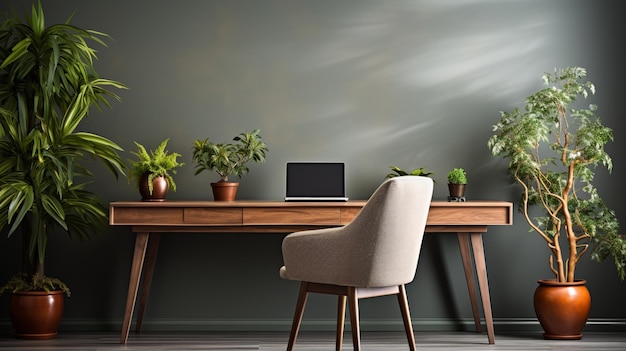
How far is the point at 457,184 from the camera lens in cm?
429

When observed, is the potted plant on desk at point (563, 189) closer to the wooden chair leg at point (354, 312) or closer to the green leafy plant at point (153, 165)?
the wooden chair leg at point (354, 312)

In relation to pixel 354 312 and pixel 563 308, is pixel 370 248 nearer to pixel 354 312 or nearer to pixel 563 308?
pixel 354 312

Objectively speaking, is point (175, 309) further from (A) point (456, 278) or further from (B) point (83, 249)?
(A) point (456, 278)

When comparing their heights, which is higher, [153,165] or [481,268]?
[153,165]

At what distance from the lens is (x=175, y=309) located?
15.0 feet

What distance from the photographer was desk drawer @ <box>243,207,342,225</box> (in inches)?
160

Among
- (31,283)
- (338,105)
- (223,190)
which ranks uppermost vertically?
(338,105)

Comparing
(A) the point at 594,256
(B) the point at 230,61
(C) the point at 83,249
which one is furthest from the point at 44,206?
(A) the point at 594,256

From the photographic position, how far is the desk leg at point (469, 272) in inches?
172

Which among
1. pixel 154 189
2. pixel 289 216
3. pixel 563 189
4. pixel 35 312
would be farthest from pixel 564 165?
pixel 35 312

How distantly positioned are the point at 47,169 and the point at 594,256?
3039mm

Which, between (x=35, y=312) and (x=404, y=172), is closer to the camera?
(x=35, y=312)

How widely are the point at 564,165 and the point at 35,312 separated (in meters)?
3.10

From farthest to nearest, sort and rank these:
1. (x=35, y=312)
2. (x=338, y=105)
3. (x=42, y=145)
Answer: (x=338, y=105) < (x=35, y=312) < (x=42, y=145)
